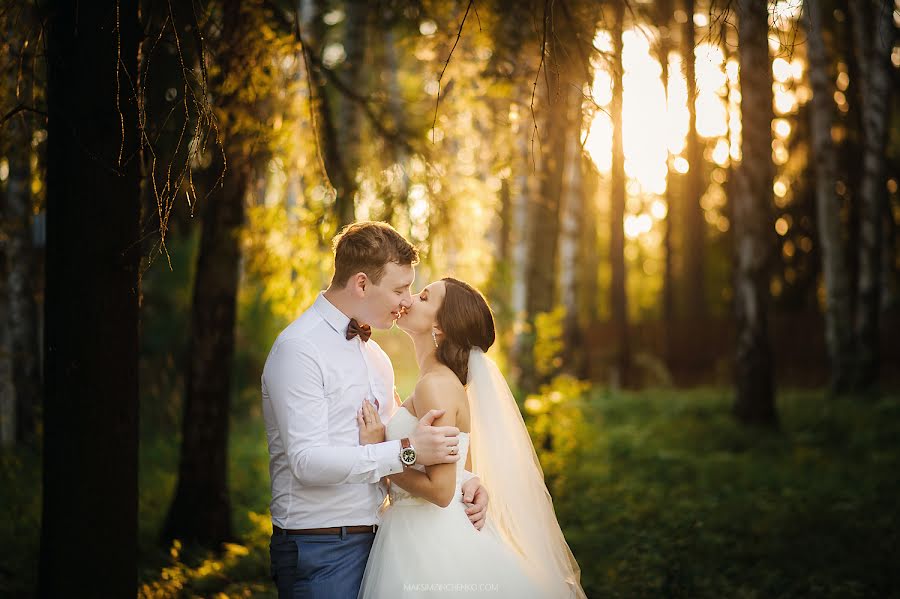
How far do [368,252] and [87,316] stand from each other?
1215mm

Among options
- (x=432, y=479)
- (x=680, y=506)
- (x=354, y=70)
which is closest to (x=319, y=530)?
(x=432, y=479)

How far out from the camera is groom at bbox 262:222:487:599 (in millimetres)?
3322

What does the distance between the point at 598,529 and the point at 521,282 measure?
12.1m

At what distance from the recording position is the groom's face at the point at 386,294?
3.63 metres

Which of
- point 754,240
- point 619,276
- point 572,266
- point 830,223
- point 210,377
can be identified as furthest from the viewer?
point 619,276

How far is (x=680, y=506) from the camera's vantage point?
324 inches

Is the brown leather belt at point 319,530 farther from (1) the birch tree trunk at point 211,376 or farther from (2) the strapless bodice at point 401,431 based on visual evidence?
(1) the birch tree trunk at point 211,376

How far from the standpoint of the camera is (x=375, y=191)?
7.54 meters

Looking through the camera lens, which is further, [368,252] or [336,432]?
[368,252]

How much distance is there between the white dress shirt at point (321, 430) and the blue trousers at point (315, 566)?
0.21ft

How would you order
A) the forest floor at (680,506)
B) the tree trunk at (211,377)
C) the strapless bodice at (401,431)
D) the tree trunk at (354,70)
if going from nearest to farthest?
the strapless bodice at (401,431), the forest floor at (680,506), the tree trunk at (211,377), the tree trunk at (354,70)

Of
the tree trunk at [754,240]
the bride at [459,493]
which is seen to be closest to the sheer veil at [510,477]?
the bride at [459,493]

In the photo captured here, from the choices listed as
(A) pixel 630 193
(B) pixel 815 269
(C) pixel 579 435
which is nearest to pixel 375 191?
(C) pixel 579 435

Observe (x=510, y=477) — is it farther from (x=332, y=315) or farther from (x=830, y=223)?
(x=830, y=223)
